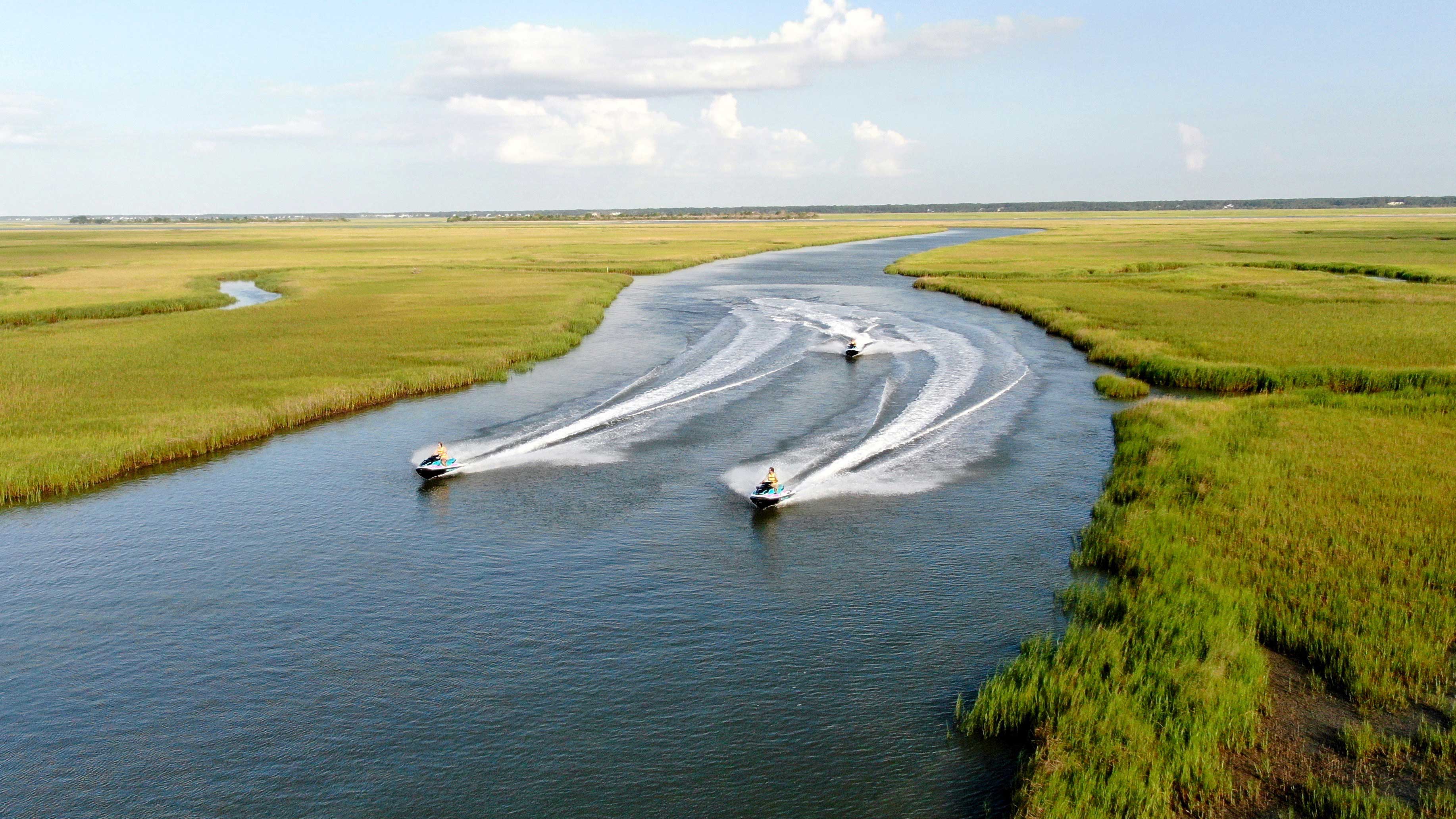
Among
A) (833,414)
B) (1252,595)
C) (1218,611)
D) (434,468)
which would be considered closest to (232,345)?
(434,468)

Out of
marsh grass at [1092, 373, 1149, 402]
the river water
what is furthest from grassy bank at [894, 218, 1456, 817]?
marsh grass at [1092, 373, 1149, 402]

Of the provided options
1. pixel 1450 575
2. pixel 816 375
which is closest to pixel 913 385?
pixel 816 375

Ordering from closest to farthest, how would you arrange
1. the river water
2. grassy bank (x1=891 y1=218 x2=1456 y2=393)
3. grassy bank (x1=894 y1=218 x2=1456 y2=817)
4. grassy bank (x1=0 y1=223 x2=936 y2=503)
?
grassy bank (x1=894 y1=218 x2=1456 y2=817), the river water, grassy bank (x1=0 y1=223 x2=936 y2=503), grassy bank (x1=891 y1=218 x2=1456 y2=393)

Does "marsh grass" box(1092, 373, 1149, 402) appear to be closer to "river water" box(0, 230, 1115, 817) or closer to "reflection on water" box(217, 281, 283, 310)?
"river water" box(0, 230, 1115, 817)

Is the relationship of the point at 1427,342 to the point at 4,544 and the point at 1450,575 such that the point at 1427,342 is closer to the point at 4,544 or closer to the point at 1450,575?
the point at 1450,575

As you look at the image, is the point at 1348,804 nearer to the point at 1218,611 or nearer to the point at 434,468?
the point at 1218,611

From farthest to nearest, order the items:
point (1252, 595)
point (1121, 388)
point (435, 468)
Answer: point (1121, 388)
point (435, 468)
point (1252, 595)

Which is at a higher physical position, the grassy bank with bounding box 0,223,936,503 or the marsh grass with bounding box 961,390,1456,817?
the grassy bank with bounding box 0,223,936,503
